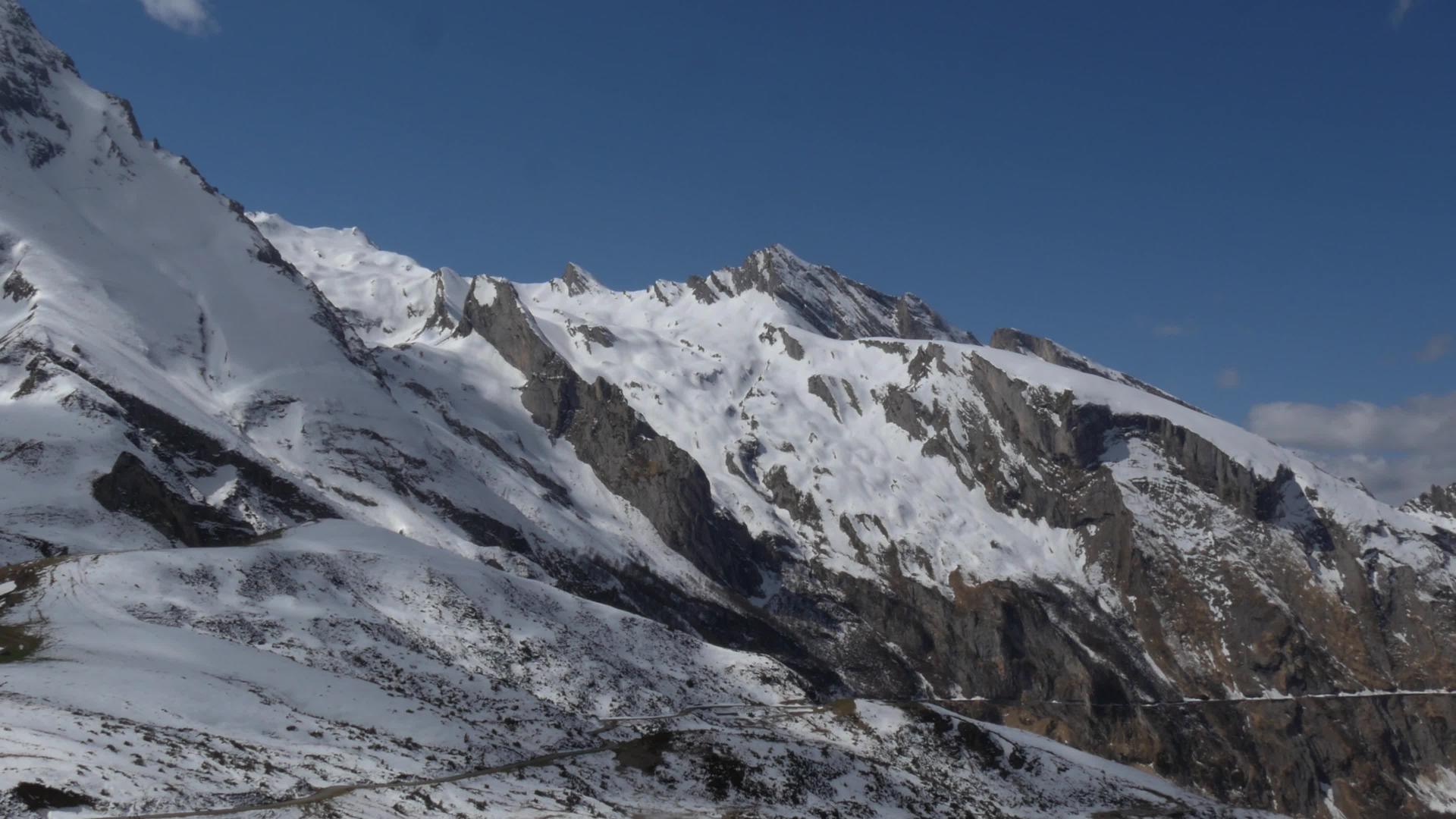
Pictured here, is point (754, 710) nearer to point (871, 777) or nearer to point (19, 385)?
point (871, 777)

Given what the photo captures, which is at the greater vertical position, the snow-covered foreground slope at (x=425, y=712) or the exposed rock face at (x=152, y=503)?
the exposed rock face at (x=152, y=503)

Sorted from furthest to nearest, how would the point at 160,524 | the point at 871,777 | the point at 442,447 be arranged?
the point at 442,447, the point at 160,524, the point at 871,777

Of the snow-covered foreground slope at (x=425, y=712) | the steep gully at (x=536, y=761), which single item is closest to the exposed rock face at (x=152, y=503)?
the snow-covered foreground slope at (x=425, y=712)

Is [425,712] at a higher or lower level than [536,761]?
higher

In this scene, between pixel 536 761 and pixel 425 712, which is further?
pixel 425 712

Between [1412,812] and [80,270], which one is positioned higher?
[80,270]

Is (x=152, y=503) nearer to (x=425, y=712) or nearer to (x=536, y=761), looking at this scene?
(x=425, y=712)

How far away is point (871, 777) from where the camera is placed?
186 ft

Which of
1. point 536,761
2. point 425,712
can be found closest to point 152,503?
point 425,712

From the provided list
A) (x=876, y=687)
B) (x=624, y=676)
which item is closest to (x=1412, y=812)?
(x=876, y=687)

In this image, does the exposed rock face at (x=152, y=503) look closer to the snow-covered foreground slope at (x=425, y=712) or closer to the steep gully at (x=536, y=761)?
the snow-covered foreground slope at (x=425, y=712)

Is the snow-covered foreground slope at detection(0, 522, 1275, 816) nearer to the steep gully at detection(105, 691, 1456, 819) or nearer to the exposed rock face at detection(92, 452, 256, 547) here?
the steep gully at detection(105, 691, 1456, 819)

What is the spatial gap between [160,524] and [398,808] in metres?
85.8

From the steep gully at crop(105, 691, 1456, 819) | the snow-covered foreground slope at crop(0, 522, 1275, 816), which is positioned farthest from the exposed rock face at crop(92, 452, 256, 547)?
the steep gully at crop(105, 691, 1456, 819)
